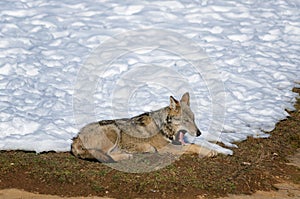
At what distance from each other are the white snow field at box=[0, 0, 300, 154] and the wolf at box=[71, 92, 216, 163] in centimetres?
52

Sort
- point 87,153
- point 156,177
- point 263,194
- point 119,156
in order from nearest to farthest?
point 263,194, point 156,177, point 87,153, point 119,156

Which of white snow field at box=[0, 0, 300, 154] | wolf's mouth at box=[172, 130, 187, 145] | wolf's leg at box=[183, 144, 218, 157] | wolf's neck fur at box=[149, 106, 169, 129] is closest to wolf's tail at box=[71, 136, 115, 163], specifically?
white snow field at box=[0, 0, 300, 154]

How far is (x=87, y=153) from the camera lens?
9633mm

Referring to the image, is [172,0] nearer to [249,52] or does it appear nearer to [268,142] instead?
[249,52]

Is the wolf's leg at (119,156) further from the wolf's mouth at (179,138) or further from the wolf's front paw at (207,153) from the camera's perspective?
the wolf's front paw at (207,153)

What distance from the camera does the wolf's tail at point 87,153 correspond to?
31.4 feet

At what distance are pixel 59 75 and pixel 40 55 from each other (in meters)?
1.41

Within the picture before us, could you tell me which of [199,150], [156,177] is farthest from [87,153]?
[199,150]

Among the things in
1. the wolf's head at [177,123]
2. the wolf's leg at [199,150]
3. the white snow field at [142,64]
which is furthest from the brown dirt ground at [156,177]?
the white snow field at [142,64]

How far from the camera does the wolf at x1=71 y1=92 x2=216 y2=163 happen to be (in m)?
9.85

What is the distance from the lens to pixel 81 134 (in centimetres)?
983

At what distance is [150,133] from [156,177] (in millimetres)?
1261

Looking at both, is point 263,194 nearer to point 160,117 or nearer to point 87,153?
point 160,117

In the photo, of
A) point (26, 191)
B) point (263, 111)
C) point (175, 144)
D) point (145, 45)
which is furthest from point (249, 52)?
point (26, 191)
